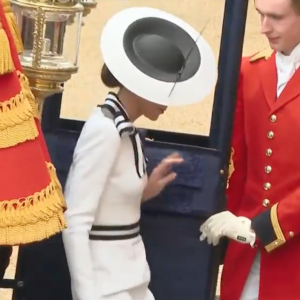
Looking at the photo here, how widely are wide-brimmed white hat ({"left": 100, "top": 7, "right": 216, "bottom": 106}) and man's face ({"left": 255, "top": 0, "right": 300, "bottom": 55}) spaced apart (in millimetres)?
127

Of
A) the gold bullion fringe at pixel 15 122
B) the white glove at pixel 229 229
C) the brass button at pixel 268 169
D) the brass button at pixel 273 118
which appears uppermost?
the gold bullion fringe at pixel 15 122

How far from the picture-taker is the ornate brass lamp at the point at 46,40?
53.6 inches

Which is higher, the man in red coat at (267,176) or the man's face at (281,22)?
the man's face at (281,22)

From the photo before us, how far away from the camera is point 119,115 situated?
4.78ft

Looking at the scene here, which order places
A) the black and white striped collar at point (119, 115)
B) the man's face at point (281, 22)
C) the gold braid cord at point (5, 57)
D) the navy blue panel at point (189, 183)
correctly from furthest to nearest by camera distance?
the navy blue panel at point (189, 183), the man's face at point (281, 22), the black and white striped collar at point (119, 115), the gold braid cord at point (5, 57)

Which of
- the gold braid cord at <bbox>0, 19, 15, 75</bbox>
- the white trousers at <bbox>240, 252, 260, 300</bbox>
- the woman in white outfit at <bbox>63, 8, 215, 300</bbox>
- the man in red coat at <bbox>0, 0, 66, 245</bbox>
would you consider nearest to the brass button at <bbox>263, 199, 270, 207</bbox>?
the white trousers at <bbox>240, 252, 260, 300</bbox>

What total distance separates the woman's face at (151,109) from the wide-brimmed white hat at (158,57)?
5 cm

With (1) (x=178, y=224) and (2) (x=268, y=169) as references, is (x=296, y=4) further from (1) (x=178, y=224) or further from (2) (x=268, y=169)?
(1) (x=178, y=224)

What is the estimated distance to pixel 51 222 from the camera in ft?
3.78

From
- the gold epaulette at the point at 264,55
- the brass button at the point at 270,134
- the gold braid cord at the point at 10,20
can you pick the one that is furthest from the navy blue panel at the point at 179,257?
the gold braid cord at the point at 10,20

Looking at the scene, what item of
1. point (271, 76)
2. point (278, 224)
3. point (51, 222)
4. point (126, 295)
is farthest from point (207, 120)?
point (51, 222)

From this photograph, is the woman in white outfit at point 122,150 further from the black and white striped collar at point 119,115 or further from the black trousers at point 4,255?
the black trousers at point 4,255

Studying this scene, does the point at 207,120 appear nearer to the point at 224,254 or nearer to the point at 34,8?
the point at 224,254

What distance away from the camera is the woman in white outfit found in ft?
4.61
